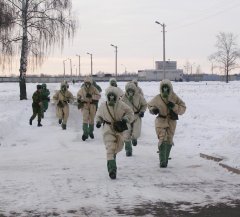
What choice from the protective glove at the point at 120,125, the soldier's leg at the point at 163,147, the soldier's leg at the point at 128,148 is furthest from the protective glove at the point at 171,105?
the soldier's leg at the point at 128,148

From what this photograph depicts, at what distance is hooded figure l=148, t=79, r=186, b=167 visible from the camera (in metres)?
10.1

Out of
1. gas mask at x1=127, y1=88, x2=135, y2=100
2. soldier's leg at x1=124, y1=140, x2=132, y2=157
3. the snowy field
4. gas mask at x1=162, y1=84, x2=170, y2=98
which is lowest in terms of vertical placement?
the snowy field

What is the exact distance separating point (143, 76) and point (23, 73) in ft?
355

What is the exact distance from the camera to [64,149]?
13.1 meters

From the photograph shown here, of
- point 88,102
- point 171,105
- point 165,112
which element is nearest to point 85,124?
Answer: point 88,102

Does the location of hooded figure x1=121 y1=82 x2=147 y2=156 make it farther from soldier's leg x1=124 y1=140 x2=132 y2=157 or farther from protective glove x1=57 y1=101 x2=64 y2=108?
protective glove x1=57 y1=101 x2=64 y2=108

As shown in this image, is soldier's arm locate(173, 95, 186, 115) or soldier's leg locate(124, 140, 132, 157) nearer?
soldier's arm locate(173, 95, 186, 115)

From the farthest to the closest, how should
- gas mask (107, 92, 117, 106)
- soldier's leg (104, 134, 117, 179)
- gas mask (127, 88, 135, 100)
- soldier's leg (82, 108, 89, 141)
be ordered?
soldier's leg (82, 108, 89, 141) < gas mask (127, 88, 135, 100) < gas mask (107, 92, 117, 106) < soldier's leg (104, 134, 117, 179)

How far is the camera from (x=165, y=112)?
1019 cm

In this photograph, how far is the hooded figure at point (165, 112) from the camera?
10.1 metres

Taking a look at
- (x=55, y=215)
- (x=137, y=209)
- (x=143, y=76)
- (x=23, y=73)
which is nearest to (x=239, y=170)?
(x=137, y=209)

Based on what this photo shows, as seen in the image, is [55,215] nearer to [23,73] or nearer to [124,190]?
[124,190]

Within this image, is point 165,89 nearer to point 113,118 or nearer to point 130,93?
point 113,118

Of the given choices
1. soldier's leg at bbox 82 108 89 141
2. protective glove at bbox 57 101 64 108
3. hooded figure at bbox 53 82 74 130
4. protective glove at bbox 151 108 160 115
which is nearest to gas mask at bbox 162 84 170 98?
protective glove at bbox 151 108 160 115
